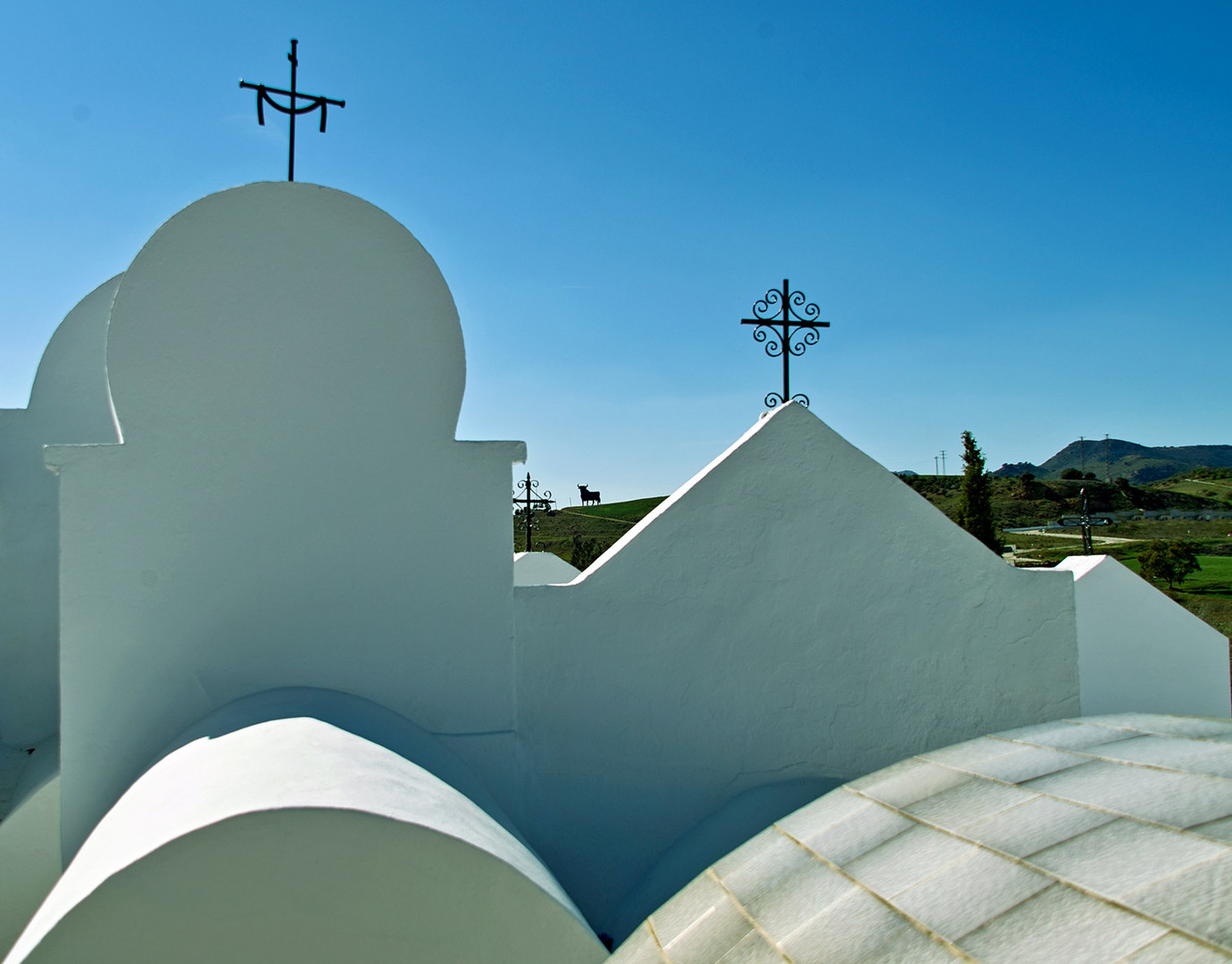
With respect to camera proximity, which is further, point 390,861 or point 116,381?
point 116,381

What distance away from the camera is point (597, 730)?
4.86 metres

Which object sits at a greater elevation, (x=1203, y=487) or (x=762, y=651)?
(x=1203, y=487)

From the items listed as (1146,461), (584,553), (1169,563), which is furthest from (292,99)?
(1146,461)

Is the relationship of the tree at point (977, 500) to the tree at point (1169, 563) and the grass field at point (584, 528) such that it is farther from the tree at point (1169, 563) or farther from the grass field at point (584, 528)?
the grass field at point (584, 528)

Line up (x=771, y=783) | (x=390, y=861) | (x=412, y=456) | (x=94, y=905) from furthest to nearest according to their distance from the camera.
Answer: (x=771, y=783) < (x=412, y=456) < (x=390, y=861) < (x=94, y=905)

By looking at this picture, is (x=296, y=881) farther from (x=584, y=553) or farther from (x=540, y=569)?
(x=584, y=553)

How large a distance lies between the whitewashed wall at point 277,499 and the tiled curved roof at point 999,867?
2.29 m

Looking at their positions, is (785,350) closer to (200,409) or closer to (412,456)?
(412,456)

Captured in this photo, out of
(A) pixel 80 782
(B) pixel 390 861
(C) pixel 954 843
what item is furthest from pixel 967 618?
(A) pixel 80 782

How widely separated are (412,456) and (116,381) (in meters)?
1.56

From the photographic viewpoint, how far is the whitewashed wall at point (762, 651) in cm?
482

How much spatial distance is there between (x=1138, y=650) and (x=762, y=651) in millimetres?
2861

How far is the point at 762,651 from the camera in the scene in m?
5.06

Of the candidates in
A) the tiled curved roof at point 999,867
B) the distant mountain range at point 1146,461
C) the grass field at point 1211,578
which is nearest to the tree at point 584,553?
the grass field at point 1211,578
